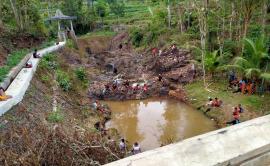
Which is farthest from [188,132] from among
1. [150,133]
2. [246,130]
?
[246,130]

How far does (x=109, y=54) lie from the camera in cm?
2991

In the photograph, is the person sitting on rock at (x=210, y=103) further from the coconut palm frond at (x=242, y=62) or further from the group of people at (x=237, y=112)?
the coconut palm frond at (x=242, y=62)

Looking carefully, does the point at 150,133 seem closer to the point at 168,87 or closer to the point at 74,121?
the point at 74,121

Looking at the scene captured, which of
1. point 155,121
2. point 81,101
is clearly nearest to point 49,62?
point 81,101

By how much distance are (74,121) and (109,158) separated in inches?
314

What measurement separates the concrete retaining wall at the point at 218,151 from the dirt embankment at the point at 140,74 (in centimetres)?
1564

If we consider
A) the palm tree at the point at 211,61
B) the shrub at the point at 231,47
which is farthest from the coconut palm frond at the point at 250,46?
the shrub at the point at 231,47

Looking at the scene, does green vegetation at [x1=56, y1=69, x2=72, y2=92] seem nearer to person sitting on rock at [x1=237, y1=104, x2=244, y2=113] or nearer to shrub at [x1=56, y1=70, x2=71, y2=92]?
shrub at [x1=56, y1=70, x2=71, y2=92]

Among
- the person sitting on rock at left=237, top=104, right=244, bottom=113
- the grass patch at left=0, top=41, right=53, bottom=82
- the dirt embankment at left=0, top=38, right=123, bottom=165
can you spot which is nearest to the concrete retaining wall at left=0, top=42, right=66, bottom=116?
the dirt embankment at left=0, top=38, right=123, bottom=165

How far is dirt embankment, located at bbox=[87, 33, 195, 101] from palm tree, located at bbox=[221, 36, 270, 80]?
11.9ft

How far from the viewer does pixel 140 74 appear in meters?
22.1

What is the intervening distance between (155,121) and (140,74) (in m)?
7.35

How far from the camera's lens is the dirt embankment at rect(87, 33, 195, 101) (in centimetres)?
1834

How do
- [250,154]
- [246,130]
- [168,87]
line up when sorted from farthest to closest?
[168,87], [246,130], [250,154]
